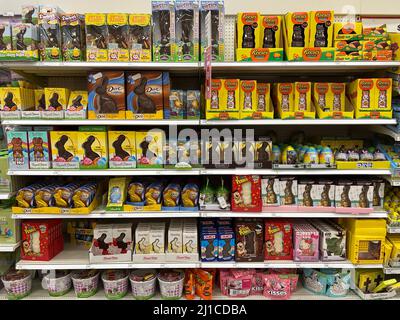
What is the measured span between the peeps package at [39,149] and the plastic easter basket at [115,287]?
3.27ft

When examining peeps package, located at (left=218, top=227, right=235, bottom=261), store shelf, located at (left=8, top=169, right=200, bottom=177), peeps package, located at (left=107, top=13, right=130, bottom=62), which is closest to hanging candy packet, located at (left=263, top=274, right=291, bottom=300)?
peeps package, located at (left=218, top=227, right=235, bottom=261)

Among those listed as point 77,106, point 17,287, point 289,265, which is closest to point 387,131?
point 289,265

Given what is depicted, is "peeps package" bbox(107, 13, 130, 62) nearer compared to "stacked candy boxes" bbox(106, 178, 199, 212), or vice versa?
"peeps package" bbox(107, 13, 130, 62)

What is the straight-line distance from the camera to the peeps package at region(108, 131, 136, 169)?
2.51 m

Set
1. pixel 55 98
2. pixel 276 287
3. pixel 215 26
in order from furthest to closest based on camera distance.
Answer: pixel 276 287 < pixel 55 98 < pixel 215 26

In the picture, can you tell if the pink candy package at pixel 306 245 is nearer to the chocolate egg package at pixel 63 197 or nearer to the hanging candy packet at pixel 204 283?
the hanging candy packet at pixel 204 283

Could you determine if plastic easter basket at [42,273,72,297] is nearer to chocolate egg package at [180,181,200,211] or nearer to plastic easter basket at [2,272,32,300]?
plastic easter basket at [2,272,32,300]

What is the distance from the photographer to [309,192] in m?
2.57

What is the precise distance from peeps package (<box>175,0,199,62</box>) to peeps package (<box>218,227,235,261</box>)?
132 cm

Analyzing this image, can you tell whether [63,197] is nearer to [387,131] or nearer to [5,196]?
Result: [5,196]

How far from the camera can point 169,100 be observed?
2.48 metres

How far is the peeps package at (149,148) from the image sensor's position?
8.22ft

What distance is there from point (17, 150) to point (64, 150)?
0.35 m
